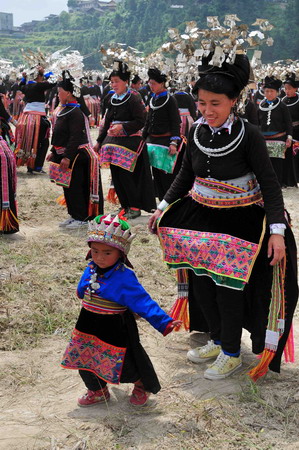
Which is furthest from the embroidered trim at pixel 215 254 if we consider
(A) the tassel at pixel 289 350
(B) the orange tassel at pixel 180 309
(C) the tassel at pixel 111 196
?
(C) the tassel at pixel 111 196

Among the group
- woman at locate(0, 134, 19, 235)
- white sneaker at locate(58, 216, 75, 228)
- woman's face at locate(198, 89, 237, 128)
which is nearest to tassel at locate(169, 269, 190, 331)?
woman's face at locate(198, 89, 237, 128)

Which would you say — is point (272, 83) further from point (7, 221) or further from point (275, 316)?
point (275, 316)

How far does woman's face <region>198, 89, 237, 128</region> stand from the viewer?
2900mm

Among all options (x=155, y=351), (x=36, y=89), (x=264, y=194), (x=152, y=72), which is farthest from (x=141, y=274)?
(x=36, y=89)

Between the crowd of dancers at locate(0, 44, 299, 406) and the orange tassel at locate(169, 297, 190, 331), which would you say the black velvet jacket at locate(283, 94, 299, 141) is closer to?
the crowd of dancers at locate(0, 44, 299, 406)

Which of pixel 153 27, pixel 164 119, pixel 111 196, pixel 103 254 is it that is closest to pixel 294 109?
pixel 164 119

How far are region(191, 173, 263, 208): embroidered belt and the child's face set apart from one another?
0.60 metres

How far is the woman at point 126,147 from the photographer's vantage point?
6387 mm

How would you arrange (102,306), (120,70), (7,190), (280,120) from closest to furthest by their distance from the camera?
(102,306)
(7,190)
(120,70)
(280,120)

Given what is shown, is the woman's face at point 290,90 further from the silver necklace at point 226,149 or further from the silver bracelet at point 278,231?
the silver bracelet at point 278,231

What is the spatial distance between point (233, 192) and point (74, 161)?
11.6 ft

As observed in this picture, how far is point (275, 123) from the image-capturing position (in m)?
8.38

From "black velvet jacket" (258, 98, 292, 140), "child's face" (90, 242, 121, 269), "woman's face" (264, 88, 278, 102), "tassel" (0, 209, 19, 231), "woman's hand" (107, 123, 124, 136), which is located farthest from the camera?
"woman's face" (264, 88, 278, 102)

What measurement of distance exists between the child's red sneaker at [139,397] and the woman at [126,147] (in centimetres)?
396
